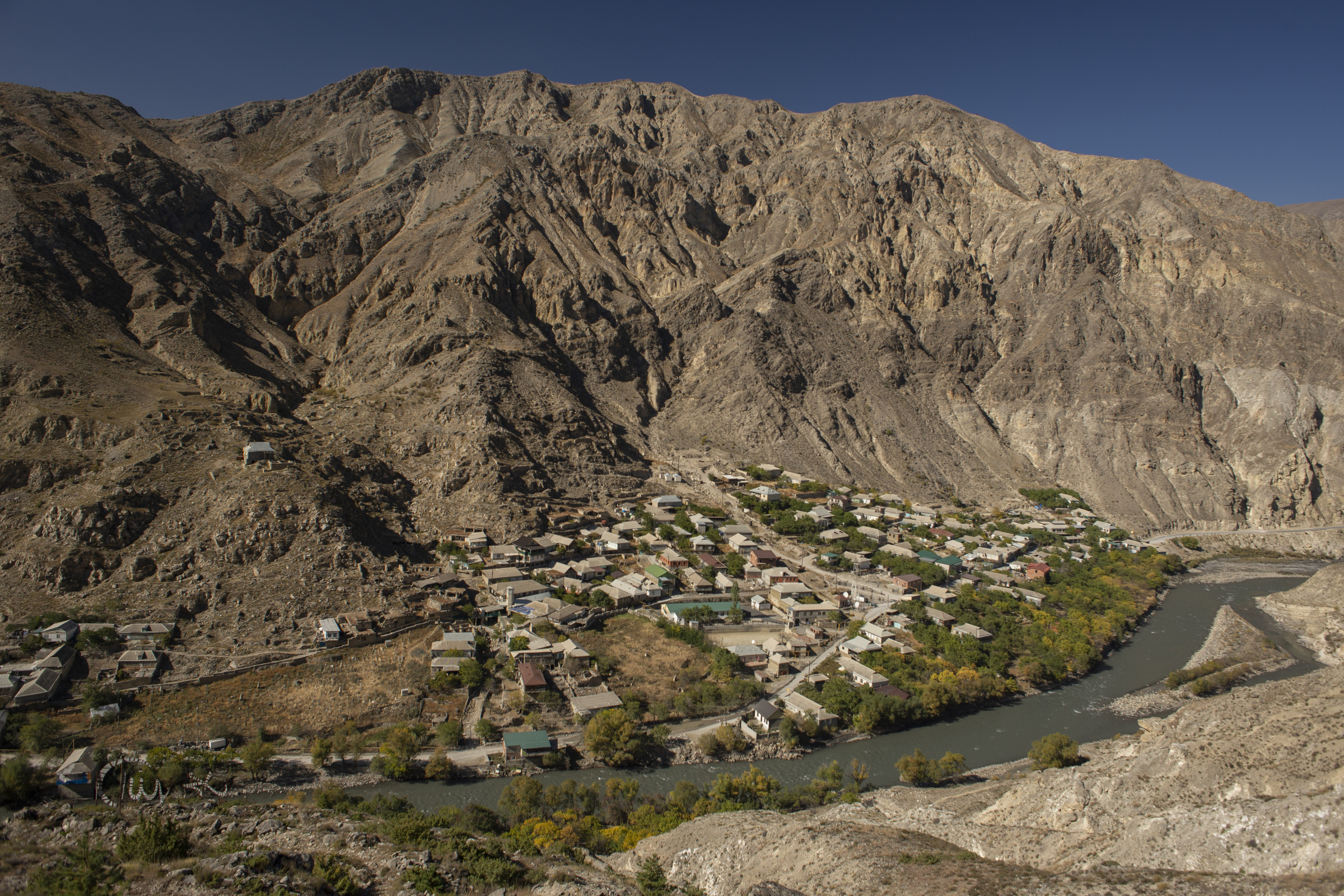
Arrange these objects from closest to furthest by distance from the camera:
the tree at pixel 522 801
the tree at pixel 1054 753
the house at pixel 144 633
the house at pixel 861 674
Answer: the tree at pixel 522 801, the tree at pixel 1054 753, the house at pixel 144 633, the house at pixel 861 674

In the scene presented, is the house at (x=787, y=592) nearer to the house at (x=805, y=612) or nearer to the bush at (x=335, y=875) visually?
the house at (x=805, y=612)

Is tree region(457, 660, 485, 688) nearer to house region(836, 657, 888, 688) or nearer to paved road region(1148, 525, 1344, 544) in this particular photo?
house region(836, 657, 888, 688)

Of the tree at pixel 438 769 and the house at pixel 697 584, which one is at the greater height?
the house at pixel 697 584

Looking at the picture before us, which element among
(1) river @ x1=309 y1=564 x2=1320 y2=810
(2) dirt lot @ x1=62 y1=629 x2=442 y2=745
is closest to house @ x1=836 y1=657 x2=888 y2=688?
(1) river @ x1=309 y1=564 x2=1320 y2=810

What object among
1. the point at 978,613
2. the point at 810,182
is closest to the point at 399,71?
the point at 810,182

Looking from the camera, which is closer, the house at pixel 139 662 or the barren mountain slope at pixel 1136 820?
the barren mountain slope at pixel 1136 820

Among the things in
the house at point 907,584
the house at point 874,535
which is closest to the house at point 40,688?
the house at point 907,584

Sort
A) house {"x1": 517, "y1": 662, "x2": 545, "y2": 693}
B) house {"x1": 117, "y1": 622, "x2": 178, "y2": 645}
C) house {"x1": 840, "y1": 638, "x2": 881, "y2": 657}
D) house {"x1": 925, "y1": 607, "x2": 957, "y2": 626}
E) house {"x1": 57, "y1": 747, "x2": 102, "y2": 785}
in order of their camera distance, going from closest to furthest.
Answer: house {"x1": 57, "y1": 747, "x2": 102, "y2": 785}, house {"x1": 117, "y1": 622, "x2": 178, "y2": 645}, house {"x1": 517, "y1": 662, "x2": 545, "y2": 693}, house {"x1": 840, "y1": 638, "x2": 881, "y2": 657}, house {"x1": 925, "y1": 607, "x2": 957, "y2": 626}

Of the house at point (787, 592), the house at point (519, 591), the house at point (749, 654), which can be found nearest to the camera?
the house at point (749, 654)
